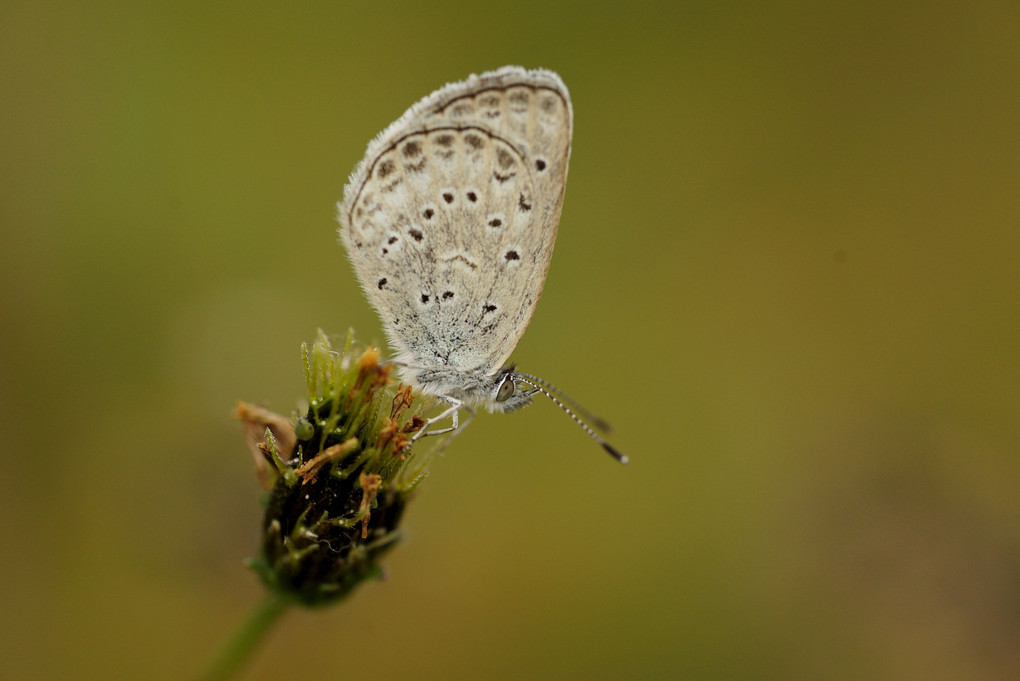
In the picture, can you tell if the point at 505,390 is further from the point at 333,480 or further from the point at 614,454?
the point at 333,480

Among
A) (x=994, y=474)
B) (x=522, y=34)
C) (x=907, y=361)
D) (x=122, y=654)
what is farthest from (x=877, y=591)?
(x=522, y=34)

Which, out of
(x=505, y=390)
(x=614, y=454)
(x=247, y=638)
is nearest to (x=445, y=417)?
(x=505, y=390)

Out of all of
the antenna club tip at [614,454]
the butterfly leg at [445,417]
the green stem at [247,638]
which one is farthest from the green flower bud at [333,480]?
the antenna club tip at [614,454]

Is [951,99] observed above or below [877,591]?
above

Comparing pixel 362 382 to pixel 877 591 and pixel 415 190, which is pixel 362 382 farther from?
pixel 877 591

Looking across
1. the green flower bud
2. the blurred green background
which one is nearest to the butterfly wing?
the green flower bud

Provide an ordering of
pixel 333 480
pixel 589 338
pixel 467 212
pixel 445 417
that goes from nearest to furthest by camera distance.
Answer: pixel 333 480
pixel 445 417
pixel 467 212
pixel 589 338
